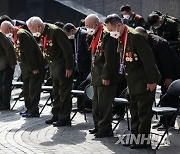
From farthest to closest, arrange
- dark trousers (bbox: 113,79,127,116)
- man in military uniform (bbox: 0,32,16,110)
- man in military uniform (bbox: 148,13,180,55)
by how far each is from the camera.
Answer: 1. man in military uniform (bbox: 0,32,16,110)
2. man in military uniform (bbox: 148,13,180,55)
3. dark trousers (bbox: 113,79,127,116)

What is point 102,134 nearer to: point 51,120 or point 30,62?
point 51,120

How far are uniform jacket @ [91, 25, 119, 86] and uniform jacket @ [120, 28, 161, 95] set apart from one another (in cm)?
47

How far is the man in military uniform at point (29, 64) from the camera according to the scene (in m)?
9.52

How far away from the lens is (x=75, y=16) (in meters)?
17.0

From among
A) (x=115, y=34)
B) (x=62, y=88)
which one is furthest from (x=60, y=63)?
(x=115, y=34)

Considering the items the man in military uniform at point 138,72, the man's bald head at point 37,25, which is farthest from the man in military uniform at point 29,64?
the man in military uniform at point 138,72

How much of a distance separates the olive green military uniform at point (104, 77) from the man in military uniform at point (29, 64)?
210 cm

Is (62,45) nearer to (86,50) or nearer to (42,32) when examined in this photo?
(42,32)

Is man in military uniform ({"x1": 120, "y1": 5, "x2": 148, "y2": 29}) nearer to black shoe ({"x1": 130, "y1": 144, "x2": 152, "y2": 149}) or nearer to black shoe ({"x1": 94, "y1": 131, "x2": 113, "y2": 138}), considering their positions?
black shoe ({"x1": 94, "y1": 131, "x2": 113, "y2": 138})

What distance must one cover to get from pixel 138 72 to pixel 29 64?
330cm

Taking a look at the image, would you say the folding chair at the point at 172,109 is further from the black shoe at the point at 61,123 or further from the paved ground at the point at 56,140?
the black shoe at the point at 61,123

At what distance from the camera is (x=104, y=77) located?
24.3 feet

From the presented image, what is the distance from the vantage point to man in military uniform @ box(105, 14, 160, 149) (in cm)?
654

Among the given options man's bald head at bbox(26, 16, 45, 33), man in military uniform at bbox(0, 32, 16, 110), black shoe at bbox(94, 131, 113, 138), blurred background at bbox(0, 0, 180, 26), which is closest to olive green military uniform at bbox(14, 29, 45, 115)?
man's bald head at bbox(26, 16, 45, 33)
